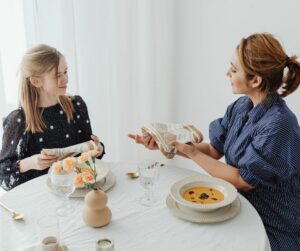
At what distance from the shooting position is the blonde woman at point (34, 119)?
1.80m

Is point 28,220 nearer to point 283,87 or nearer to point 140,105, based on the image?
point 283,87

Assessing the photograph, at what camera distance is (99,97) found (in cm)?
252

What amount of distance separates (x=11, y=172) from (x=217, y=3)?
63.3 inches

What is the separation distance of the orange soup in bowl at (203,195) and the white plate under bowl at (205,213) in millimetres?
45

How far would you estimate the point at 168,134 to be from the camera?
5.52 ft

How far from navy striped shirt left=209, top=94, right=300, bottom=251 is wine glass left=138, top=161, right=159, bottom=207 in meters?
0.34

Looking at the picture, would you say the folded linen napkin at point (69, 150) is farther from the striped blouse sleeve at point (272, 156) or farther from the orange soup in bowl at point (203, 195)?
the striped blouse sleeve at point (272, 156)

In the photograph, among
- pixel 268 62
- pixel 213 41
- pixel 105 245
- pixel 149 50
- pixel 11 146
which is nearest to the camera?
pixel 105 245

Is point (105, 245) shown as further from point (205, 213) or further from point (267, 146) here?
point (267, 146)

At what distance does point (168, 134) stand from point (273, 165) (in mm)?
453

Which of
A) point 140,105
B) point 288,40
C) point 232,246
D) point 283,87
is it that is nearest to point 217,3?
point 288,40

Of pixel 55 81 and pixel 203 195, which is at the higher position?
pixel 55 81

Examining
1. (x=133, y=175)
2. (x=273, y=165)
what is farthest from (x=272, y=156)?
(x=133, y=175)

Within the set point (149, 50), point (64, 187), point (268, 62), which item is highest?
point (268, 62)
